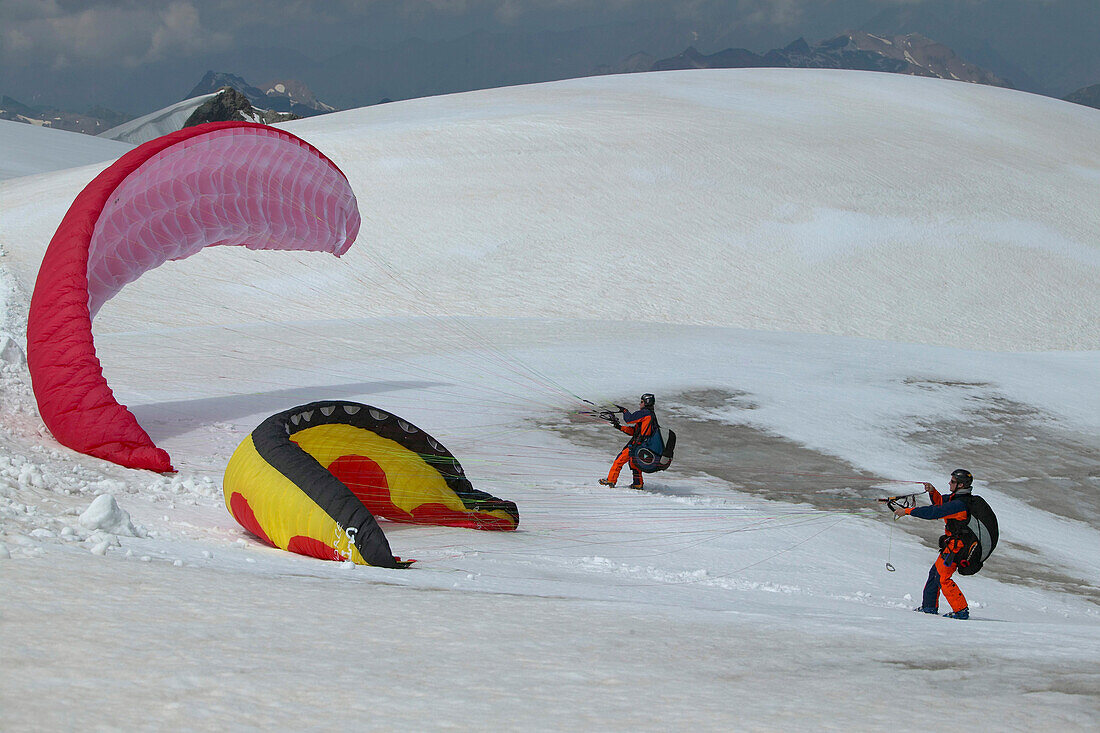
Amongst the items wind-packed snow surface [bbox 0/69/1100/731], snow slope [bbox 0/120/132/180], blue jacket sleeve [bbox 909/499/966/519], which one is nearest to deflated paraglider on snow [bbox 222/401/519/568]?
wind-packed snow surface [bbox 0/69/1100/731]

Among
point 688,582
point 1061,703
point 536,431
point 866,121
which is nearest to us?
point 1061,703

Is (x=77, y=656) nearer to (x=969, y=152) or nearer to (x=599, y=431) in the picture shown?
(x=599, y=431)

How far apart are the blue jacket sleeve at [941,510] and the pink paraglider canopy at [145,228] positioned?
5.56 meters

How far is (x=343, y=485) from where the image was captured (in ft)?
18.3

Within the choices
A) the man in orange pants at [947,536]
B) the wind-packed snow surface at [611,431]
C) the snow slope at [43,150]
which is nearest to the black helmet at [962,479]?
the man in orange pants at [947,536]

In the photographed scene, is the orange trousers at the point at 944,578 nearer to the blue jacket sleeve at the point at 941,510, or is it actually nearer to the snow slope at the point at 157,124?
the blue jacket sleeve at the point at 941,510

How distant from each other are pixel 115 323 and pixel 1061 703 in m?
14.7


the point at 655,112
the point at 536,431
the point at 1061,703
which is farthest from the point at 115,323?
the point at 655,112

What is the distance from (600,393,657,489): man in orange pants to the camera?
8125 mm

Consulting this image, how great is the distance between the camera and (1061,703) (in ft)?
8.77

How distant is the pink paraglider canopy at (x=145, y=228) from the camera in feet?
23.8

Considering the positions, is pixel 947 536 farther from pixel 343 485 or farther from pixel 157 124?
pixel 157 124

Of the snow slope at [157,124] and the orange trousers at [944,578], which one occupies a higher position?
the snow slope at [157,124]

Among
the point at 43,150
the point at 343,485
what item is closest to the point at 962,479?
the point at 343,485
